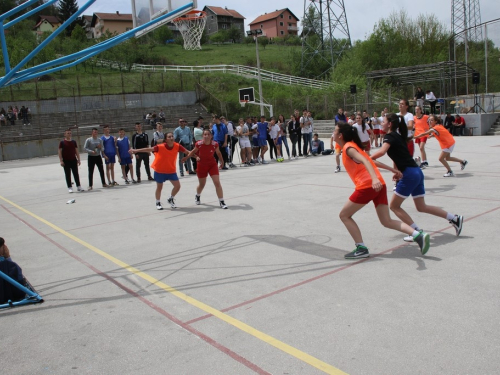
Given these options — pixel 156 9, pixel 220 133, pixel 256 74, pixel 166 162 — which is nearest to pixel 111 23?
pixel 256 74

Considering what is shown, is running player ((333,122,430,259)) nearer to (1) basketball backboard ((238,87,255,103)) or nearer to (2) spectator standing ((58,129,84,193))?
(2) spectator standing ((58,129,84,193))

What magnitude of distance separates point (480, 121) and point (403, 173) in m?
21.4

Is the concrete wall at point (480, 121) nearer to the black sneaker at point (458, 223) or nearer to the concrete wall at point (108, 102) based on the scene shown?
the black sneaker at point (458, 223)

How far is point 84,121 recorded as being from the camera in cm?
3853

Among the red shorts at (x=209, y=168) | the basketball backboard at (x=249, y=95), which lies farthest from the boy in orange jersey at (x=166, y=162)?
the basketball backboard at (x=249, y=95)

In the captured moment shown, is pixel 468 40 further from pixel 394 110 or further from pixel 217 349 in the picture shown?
pixel 217 349

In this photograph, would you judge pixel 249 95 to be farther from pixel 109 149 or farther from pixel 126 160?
pixel 109 149

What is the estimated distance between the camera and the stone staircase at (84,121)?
34.1 metres

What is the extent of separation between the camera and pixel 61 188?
15805 millimetres

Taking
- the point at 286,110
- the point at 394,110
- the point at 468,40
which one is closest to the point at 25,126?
the point at 286,110

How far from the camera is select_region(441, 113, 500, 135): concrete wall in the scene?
25361 mm

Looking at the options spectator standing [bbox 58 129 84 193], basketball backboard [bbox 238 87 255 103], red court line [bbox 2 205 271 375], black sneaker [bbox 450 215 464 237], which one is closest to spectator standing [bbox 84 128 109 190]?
spectator standing [bbox 58 129 84 193]

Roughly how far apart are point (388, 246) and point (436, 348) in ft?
9.85

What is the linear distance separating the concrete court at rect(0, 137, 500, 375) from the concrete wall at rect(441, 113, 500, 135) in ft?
56.6
